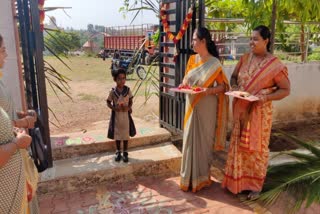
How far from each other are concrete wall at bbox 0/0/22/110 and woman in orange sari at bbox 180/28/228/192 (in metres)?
1.77

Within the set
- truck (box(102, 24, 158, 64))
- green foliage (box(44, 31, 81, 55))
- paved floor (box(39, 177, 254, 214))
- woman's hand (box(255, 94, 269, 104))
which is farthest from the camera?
truck (box(102, 24, 158, 64))

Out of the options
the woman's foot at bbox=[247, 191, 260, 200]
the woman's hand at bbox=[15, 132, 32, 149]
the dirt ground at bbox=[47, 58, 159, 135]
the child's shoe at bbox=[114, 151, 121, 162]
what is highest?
the woman's hand at bbox=[15, 132, 32, 149]

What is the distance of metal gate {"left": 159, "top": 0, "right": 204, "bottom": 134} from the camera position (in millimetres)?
3781

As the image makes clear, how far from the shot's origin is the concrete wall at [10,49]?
9.57 feet

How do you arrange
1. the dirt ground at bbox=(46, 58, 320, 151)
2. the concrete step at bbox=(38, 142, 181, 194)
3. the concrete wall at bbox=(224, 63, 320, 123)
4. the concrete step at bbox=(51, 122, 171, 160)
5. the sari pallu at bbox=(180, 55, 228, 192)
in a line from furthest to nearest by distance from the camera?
the concrete wall at bbox=(224, 63, 320, 123) → the dirt ground at bbox=(46, 58, 320, 151) → the concrete step at bbox=(51, 122, 171, 160) → the concrete step at bbox=(38, 142, 181, 194) → the sari pallu at bbox=(180, 55, 228, 192)

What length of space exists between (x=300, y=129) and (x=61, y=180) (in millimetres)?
4704

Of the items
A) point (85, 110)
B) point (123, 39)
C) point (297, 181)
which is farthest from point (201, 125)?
point (123, 39)

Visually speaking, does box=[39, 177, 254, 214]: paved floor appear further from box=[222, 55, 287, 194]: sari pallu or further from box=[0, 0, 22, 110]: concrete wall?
box=[0, 0, 22, 110]: concrete wall

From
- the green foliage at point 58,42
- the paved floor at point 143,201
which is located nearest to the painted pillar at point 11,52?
the green foliage at point 58,42

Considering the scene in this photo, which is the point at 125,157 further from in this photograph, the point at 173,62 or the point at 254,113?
the point at 254,113

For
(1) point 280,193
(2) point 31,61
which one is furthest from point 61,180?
(1) point 280,193

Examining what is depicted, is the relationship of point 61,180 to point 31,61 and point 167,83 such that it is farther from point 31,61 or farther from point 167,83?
point 167,83

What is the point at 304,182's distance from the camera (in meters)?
3.06

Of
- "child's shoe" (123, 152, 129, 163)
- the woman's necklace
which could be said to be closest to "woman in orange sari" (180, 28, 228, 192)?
the woman's necklace
